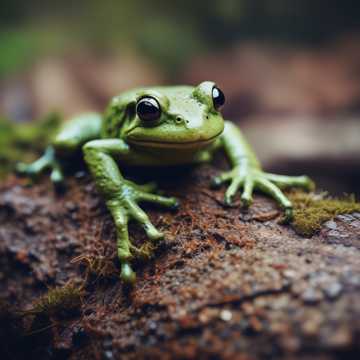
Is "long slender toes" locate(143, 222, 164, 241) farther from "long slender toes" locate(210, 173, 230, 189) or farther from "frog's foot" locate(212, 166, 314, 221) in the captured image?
"long slender toes" locate(210, 173, 230, 189)

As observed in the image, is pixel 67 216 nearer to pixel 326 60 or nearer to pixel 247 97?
pixel 247 97

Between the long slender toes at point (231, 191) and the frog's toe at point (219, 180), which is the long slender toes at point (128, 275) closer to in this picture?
the long slender toes at point (231, 191)

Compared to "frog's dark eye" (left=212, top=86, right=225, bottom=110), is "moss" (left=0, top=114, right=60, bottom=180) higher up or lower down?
lower down

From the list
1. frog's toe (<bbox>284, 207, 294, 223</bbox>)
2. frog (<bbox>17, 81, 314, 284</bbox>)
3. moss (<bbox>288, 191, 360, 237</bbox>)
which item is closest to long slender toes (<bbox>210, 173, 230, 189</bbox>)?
frog (<bbox>17, 81, 314, 284</bbox>)

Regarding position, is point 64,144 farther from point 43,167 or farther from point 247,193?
point 247,193

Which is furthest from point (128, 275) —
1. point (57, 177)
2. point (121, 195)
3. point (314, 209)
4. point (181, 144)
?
point (57, 177)

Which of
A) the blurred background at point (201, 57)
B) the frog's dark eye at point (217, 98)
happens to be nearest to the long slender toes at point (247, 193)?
the frog's dark eye at point (217, 98)
